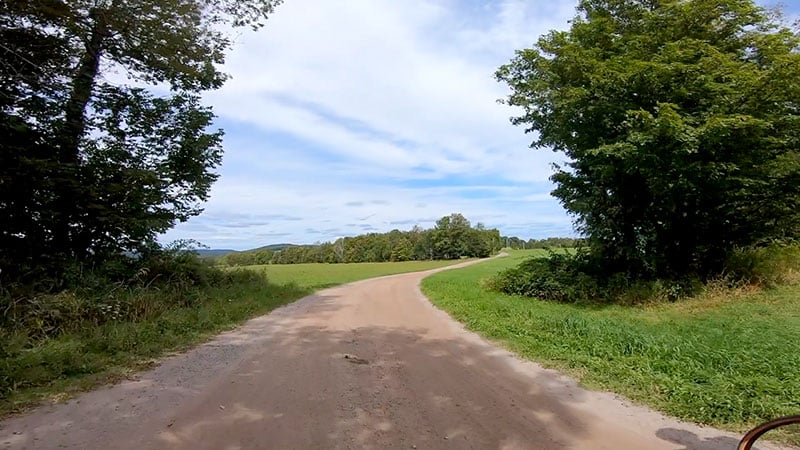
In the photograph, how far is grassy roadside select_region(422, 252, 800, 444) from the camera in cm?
453

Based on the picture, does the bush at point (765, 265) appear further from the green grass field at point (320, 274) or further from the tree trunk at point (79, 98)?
the tree trunk at point (79, 98)

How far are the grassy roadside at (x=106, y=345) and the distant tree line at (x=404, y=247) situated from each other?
249 ft

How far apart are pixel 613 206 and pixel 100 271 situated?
15652 mm

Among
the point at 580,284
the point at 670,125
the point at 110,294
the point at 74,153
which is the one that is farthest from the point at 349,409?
the point at 580,284

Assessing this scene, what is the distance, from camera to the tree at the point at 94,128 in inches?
380

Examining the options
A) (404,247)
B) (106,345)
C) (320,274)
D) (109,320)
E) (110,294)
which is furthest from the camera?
(404,247)

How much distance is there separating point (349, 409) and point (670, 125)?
10.3 metres

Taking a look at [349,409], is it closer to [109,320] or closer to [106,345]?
[106,345]

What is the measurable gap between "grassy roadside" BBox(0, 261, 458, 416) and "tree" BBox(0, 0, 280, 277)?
2.59 meters

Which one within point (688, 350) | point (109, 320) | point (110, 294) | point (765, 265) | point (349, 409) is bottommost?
point (349, 409)

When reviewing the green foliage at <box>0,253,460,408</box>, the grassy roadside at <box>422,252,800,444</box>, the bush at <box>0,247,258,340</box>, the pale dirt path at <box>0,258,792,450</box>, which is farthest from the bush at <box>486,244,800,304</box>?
the bush at <box>0,247,258,340</box>

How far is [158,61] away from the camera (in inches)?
469

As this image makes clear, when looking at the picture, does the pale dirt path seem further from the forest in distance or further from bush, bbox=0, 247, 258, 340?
the forest in distance

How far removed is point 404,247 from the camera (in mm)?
91062
